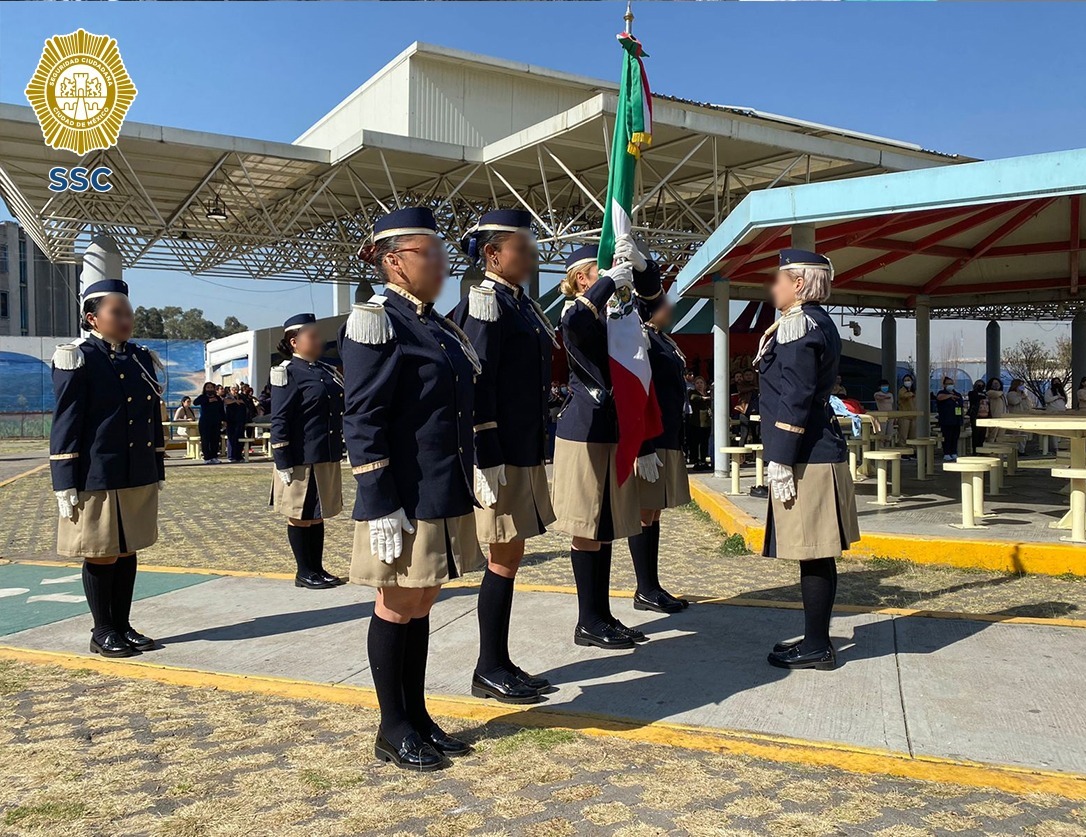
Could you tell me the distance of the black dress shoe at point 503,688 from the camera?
376cm

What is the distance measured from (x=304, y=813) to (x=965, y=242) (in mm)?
10739

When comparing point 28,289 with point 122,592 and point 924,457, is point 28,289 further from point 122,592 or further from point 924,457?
point 122,592

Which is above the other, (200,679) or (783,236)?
(783,236)

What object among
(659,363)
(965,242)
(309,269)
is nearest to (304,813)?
(659,363)

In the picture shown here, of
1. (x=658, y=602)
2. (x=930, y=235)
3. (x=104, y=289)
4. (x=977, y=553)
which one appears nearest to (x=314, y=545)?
(x=104, y=289)

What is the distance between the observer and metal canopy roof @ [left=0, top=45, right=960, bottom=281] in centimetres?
1909

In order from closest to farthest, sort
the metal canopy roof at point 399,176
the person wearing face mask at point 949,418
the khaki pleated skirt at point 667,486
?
the khaki pleated skirt at point 667,486 → the person wearing face mask at point 949,418 → the metal canopy roof at point 399,176

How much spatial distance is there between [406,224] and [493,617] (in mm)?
1689

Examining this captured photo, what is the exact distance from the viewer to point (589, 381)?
433 cm

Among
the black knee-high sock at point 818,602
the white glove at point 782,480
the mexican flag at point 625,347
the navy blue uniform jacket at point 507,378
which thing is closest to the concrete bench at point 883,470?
the mexican flag at point 625,347

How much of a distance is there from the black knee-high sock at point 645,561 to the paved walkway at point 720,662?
0.18 m

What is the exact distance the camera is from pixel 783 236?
9656 mm

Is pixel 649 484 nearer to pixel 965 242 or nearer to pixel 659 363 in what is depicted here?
pixel 659 363

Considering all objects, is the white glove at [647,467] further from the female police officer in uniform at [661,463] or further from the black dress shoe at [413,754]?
the black dress shoe at [413,754]
